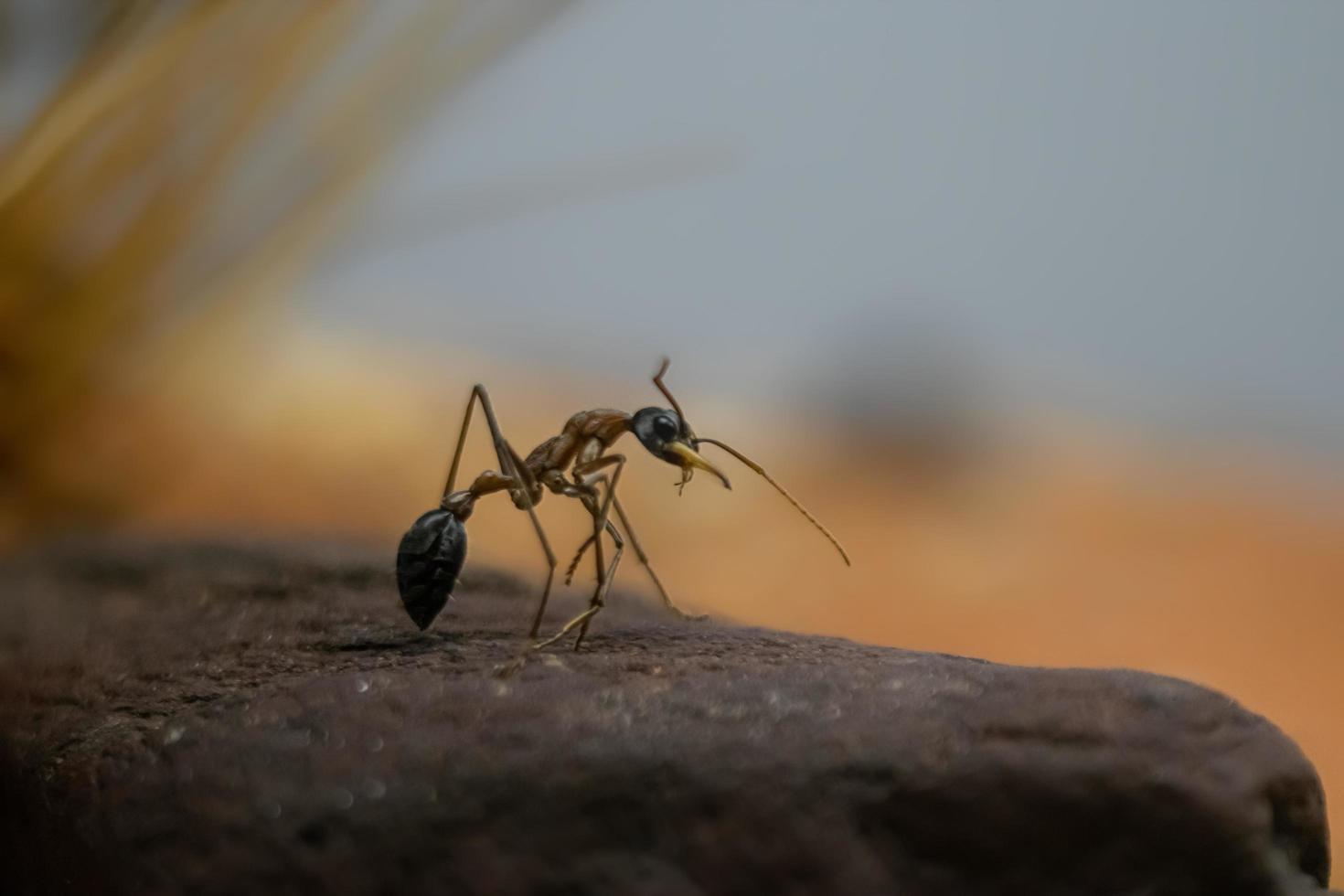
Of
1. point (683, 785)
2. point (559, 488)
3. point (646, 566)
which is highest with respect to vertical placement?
point (559, 488)

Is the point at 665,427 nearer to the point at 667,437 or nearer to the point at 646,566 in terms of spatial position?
the point at 667,437

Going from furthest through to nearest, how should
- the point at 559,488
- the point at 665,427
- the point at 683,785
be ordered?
the point at 559,488, the point at 665,427, the point at 683,785

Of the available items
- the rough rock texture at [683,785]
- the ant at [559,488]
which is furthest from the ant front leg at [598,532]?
the rough rock texture at [683,785]

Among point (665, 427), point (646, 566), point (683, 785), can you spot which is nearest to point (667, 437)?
point (665, 427)

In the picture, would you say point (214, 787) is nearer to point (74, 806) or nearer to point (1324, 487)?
point (74, 806)

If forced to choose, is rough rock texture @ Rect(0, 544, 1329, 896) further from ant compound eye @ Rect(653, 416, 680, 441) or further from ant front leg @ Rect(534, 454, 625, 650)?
ant compound eye @ Rect(653, 416, 680, 441)

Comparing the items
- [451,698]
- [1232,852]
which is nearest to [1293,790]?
[1232,852]

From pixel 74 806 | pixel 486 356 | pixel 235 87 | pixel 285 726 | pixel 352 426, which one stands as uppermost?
pixel 235 87
